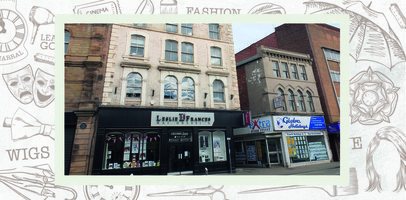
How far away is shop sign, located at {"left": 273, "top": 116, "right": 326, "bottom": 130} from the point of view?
1082 centimetres

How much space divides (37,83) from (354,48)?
21.3ft

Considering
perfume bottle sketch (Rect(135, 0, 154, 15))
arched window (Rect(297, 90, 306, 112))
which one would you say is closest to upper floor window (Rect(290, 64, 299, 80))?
arched window (Rect(297, 90, 306, 112))

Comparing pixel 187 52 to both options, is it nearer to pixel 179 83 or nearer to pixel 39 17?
pixel 179 83

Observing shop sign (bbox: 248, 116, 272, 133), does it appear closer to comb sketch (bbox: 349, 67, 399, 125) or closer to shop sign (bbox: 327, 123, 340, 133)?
shop sign (bbox: 327, 123, 340, 133)

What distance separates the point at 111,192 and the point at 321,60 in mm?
14869

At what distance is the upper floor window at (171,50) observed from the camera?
838 cm

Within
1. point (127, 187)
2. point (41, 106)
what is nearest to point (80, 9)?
point (41, 106)

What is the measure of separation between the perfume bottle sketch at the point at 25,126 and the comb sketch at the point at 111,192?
131cm

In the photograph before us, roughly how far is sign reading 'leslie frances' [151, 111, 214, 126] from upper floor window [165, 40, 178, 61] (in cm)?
263

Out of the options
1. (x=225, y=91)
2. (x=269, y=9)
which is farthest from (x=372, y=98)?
(x=225, y=91)

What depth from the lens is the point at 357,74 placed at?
3.60m

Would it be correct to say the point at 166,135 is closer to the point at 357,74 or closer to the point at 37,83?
the point at 37,83

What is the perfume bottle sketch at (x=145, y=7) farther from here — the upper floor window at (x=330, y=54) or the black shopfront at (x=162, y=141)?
the upper floor window at (x=330, y=54)

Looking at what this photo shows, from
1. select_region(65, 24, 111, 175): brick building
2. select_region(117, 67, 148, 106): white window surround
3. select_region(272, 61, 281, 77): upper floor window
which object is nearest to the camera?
select_region(65, 24, 111, 175): brick building
